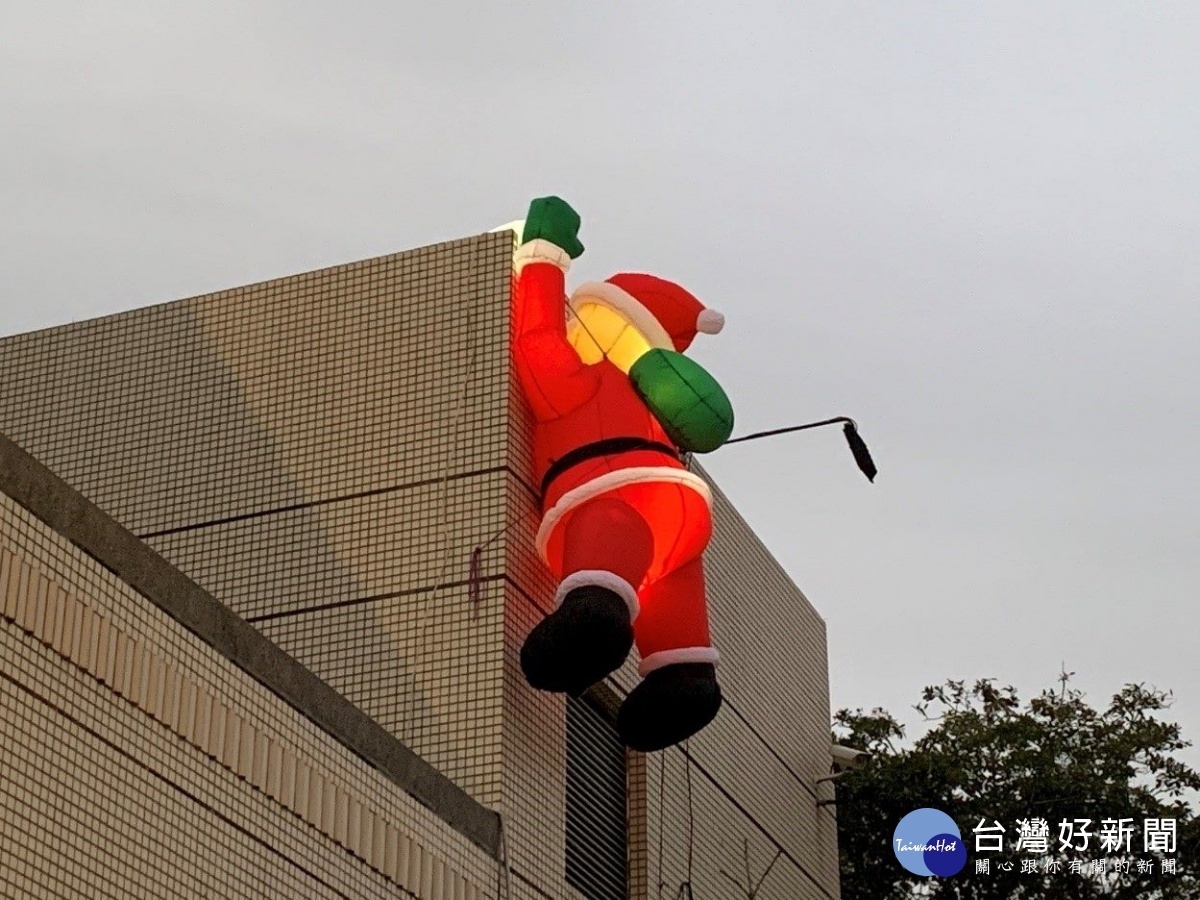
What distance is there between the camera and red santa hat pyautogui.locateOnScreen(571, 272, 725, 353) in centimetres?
1408

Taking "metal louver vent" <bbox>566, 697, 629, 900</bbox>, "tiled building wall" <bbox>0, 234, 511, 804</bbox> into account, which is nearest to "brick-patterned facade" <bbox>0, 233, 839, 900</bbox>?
"tiled building wall" <bbox>0, 234, 511, 804</bbox>

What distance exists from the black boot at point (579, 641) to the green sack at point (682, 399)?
5.12ft

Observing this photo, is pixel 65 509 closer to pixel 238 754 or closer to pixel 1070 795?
pixel 238 754

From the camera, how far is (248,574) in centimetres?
1402

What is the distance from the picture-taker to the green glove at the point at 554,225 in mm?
14023

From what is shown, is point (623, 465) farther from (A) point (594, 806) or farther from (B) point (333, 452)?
(A) point (594, 806)

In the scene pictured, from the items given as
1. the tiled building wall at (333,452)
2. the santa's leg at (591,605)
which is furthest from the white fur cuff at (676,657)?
the tiled building wall at (333,452)

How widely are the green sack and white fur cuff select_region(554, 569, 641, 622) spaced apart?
4.63 ft

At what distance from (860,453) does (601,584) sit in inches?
147

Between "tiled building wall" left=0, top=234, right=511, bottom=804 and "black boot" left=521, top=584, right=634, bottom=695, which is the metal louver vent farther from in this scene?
"black boot" left=521, top=584, right=634, bottom=695

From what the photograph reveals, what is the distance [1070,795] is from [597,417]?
1293 centimetres

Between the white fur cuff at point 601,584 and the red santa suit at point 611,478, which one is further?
the red santa suit at point 611,478

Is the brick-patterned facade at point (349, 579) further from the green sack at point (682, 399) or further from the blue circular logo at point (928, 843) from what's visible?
the blue circular logo at point (928, 843)

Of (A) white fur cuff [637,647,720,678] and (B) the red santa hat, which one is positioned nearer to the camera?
(A) white fur cuff [637,647,720,678]
